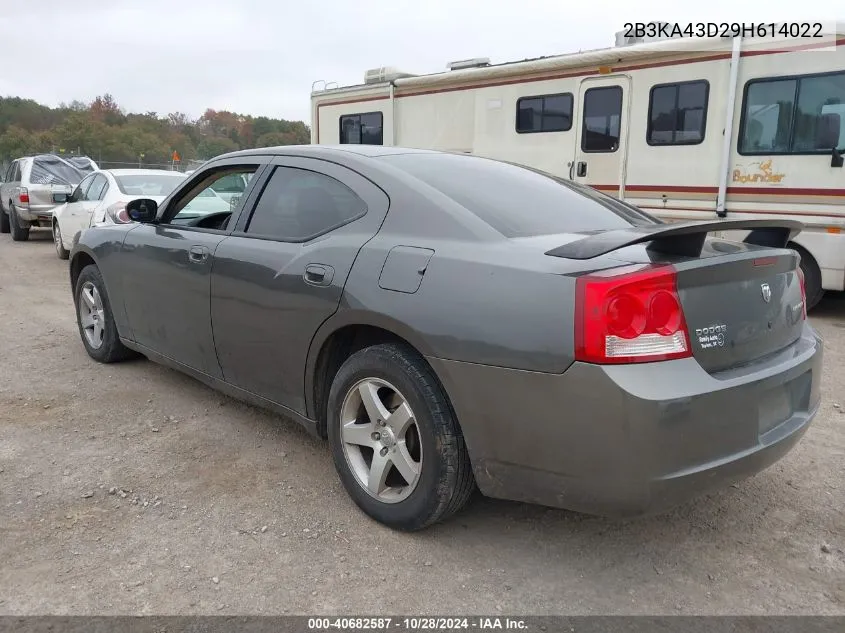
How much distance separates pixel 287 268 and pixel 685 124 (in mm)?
6191

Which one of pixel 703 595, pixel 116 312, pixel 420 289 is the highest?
pixel 420 289

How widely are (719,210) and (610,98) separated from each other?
1888 mm

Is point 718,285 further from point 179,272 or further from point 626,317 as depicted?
point 179,272

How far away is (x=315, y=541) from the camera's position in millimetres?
2791

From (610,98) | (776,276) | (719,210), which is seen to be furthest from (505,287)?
(610,98)

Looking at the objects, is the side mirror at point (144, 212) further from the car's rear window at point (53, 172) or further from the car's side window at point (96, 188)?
the car's rear window at point (53, 172)

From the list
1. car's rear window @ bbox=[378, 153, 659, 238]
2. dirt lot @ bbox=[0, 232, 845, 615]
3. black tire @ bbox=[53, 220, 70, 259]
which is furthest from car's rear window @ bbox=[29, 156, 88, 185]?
car's rear window @ bbox=[378, 153, 659, 238]

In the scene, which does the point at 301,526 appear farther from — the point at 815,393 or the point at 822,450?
the point at 822,450

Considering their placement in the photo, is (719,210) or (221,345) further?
(719,210)

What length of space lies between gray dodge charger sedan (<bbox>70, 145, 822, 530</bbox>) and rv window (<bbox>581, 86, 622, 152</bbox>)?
5180mm

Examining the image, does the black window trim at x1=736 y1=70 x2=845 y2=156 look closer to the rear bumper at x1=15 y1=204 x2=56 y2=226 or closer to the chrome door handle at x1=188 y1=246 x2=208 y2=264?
the chrome door handle at x1=188 y1=246 x2=208 y2=264

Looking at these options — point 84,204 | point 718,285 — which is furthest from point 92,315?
point 84,204

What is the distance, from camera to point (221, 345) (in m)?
3.66

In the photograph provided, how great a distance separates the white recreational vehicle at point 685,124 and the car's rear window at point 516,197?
178 inches
